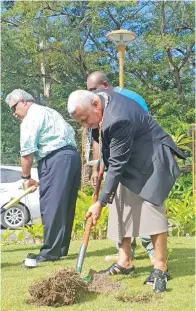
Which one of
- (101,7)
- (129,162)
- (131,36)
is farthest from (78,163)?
A: (101,7)

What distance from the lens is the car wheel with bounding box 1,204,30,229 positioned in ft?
32.7

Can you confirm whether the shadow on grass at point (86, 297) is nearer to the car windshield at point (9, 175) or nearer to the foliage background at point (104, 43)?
the car windshield at point (9, 175)

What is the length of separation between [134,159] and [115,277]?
97 centimetres

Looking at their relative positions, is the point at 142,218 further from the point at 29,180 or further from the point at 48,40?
the point at 48,40

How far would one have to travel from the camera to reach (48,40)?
18953 millimetres

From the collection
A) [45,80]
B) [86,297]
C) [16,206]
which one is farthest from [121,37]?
[45,80]

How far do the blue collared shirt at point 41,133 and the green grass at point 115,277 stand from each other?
106cm

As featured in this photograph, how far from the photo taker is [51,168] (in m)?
4.85

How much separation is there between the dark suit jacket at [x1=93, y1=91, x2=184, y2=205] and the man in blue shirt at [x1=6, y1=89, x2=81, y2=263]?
1102 millimetres

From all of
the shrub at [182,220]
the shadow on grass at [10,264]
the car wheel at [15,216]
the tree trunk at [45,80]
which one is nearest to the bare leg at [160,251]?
the shadow on grass at [10,264]

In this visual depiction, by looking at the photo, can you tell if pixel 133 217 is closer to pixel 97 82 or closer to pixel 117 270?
pixel 117 270

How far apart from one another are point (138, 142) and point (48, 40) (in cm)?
1594

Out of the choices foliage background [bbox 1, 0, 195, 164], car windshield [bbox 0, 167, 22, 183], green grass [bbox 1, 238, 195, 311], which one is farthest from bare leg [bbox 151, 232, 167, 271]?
foliage background [bbox 1, 0, 195, 164]

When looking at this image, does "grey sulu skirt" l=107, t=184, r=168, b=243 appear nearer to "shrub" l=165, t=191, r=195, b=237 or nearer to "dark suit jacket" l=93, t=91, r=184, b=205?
"dark suit jacket" l=93, t=91, r=184, b=205
